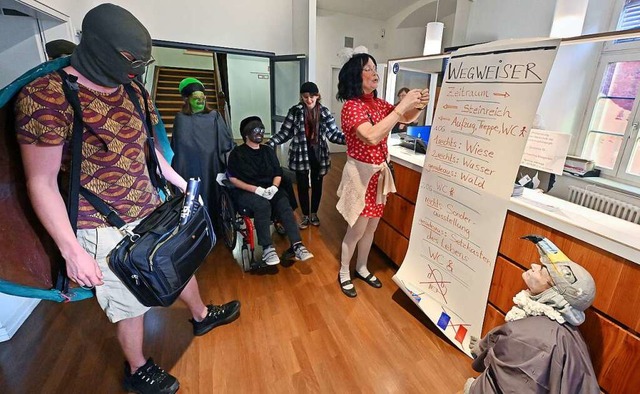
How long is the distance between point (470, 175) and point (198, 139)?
1989 millimetres

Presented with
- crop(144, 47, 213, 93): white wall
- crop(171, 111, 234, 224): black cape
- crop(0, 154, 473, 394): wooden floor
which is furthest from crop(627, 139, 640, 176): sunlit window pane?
crop(144, 47, 213, 93): white wall

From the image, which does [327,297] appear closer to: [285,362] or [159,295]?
[285,362]

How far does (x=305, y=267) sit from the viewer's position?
2410mm

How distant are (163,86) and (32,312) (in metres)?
5.85

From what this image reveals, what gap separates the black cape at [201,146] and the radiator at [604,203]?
126 inches

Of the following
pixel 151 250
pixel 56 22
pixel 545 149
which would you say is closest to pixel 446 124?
pixel 545 149

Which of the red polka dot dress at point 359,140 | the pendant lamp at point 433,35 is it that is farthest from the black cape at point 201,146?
the pendant lamp at point 433,35

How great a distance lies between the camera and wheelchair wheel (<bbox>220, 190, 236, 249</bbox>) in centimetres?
228

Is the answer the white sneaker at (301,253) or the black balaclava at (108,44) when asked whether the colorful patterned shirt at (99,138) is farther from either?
the white sneaker at (301,253)

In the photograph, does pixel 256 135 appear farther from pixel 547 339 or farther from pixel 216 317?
pixel 547 339

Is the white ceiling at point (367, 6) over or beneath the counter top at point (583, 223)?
over

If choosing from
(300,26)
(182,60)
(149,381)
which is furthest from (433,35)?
(182,60)

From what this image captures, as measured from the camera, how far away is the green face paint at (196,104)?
2.29 meters

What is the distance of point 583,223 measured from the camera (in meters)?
1.17
